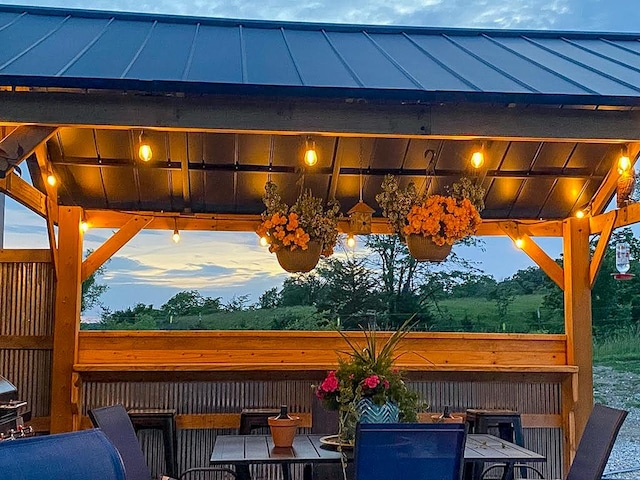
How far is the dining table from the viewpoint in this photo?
385 centimetres

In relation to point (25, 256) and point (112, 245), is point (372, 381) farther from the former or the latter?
point (25, 256)

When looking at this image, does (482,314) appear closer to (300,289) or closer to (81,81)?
(300,289)

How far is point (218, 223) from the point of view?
675 centimetres

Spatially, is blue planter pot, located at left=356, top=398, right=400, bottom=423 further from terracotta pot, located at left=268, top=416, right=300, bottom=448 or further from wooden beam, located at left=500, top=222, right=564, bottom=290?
wooden beam, located at left=500, top=222, right=564, bottom=290

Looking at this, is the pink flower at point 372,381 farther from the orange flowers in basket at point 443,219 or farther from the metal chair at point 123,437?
the orange flowers in basket at point 443,219

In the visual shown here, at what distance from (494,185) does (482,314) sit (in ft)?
5.55

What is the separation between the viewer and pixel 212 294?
7.56 metres

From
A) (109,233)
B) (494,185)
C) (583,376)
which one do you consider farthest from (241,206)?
(583,376)

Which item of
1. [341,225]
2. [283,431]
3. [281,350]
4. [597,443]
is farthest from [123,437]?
[341,225]

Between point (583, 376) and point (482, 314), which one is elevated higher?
point (482, 314)

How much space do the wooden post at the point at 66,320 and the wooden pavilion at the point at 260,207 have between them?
0.01m

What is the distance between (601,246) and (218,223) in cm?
314

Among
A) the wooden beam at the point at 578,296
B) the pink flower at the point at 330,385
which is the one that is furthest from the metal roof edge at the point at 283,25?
the pink flower at the point at 330,385

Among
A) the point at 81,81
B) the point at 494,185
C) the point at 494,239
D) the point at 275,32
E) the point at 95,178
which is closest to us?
the point at 81,81
